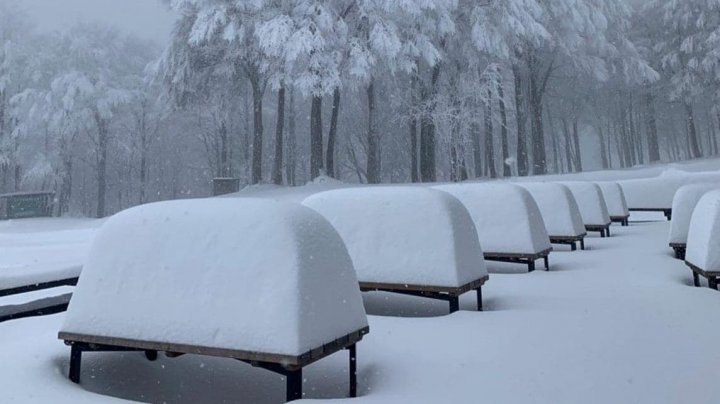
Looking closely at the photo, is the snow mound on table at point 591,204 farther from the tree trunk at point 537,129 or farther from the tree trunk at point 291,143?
the tree trunk at point 291,143

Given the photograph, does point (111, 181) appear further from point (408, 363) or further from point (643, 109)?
point (408, 363)

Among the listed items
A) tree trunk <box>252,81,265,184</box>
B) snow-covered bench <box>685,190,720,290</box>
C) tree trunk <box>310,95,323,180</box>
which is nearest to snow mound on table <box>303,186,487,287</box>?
snow-covered bench <box>685,190,720,290</box>

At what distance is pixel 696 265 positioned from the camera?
854 centimetres

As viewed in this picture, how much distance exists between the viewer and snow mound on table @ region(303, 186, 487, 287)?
24.2 ft

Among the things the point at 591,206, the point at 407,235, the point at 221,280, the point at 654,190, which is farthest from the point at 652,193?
the point at 221,280

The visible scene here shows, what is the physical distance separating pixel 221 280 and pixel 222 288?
0.23ft

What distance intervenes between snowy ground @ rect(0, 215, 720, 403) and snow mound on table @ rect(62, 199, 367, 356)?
2.43 feet

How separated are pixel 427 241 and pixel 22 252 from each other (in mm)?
12190

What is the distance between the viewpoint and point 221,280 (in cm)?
469

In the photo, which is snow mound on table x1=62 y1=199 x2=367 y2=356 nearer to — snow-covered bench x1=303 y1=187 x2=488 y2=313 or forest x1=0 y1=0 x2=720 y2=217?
snow-covered bench x1=303 y1=187 x2=488 y2=313

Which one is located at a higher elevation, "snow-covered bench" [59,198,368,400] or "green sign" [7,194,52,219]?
"green sign" [7,194,52,219]

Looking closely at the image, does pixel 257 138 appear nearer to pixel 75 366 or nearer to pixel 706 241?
pixel 706 241

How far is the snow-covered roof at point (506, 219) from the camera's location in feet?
33.4

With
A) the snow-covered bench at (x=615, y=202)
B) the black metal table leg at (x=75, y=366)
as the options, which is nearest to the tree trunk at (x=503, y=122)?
the snow-covered bench at (x=615, y=202)
